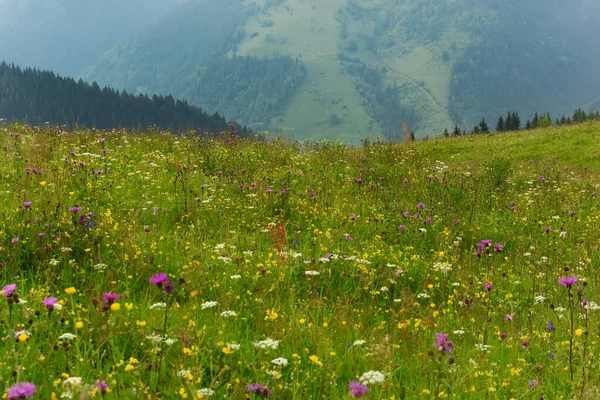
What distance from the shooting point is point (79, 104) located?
→ 166m

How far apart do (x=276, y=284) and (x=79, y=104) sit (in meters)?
184

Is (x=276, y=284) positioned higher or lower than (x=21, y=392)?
lower

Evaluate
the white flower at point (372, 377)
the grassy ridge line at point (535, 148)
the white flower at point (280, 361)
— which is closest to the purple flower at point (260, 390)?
the white flower at point (280, 361)

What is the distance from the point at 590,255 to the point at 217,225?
6132mm

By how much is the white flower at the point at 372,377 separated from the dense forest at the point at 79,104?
536 feet

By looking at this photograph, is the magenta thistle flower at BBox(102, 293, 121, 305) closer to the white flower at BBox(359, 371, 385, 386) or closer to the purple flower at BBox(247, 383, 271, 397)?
the purple flower at BBox(247, 383, 271, 397)

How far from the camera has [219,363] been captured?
11.3 feet

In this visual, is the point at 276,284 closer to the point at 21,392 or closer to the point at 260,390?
the point at 260,390

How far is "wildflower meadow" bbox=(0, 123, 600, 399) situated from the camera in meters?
3.13

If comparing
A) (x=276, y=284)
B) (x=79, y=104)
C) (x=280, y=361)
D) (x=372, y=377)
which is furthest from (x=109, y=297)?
(x=79, y=104)

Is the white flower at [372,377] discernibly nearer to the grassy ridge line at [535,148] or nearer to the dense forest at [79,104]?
the grassy ridge line at [535,148]

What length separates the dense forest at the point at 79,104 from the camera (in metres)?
163

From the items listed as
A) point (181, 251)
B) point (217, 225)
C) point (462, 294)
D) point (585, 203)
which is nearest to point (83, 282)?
point (181, 251)

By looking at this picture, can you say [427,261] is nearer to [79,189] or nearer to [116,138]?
[79,189]
